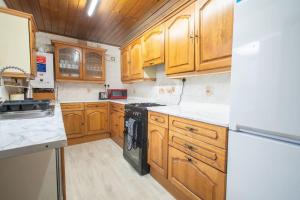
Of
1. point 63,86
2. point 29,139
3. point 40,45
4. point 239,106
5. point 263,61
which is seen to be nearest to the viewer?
point 29,139

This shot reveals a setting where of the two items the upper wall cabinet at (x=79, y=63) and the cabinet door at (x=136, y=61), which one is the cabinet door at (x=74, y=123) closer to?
the upper wall cabinet at (x=79, y=63)

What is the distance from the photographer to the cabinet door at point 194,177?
102 cm

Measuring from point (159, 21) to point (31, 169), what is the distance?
2.08 meters

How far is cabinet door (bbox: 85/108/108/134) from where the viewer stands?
2947 mm

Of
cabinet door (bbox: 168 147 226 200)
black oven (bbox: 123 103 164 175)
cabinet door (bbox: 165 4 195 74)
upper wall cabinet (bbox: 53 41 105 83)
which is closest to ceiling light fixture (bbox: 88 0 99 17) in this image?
cabinet door (bbox: 165 4 195 74)

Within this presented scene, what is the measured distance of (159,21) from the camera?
6.57 ft

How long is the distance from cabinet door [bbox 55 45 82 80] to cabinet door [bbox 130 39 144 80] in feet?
3.71

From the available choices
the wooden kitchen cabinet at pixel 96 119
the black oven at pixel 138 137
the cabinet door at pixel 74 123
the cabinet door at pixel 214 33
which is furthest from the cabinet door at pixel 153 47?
the cabinet door at pixel 74 123

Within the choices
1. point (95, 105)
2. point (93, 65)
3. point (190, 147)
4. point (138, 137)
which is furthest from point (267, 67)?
point (93, 65)

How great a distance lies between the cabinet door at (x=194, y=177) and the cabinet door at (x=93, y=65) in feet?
7.97

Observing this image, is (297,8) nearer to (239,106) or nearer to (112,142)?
(239,106)

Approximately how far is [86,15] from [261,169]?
105 inches

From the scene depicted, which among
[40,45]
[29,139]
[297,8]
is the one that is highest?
[40,45]

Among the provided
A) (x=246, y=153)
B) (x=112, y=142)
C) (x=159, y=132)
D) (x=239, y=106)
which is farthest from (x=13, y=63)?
(x=246, y=153)
